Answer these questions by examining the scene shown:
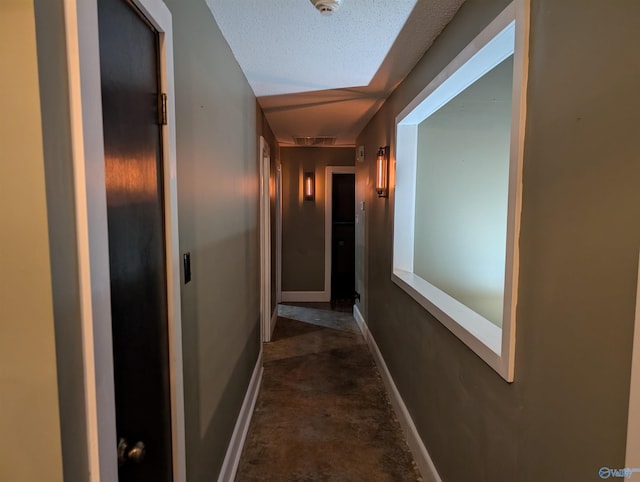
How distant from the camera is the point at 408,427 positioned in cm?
228

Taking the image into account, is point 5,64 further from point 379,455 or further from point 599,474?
point 379,455

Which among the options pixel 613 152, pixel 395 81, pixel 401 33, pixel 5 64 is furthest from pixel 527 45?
pixel 395 81

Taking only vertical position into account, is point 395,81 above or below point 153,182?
above

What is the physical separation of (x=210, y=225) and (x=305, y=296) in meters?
4.18

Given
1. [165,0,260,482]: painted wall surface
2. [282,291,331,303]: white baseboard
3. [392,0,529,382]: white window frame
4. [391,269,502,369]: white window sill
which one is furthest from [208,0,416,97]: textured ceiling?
[282,291,331,303]: white baseboard

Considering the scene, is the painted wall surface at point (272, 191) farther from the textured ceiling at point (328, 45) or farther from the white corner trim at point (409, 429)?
the white corner trim at point (409, 429)

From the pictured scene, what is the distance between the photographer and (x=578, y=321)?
844 mm

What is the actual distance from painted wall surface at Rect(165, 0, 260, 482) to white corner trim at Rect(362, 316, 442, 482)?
1.08 m

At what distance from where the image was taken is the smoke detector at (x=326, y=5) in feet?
4.82

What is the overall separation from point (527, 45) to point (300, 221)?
4.62m

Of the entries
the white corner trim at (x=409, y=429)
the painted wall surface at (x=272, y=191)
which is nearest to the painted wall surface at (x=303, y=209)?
the painted wall surface at (x=272, y=191)

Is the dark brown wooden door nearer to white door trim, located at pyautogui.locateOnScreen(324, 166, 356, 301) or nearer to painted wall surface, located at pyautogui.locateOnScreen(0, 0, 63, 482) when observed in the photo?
painted wall surface, located at pyautogui.locateOnScreen(0, 0, 63, 482)

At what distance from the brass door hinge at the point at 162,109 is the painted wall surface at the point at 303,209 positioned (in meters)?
4.43

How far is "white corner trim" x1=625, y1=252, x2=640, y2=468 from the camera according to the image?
676 mm
